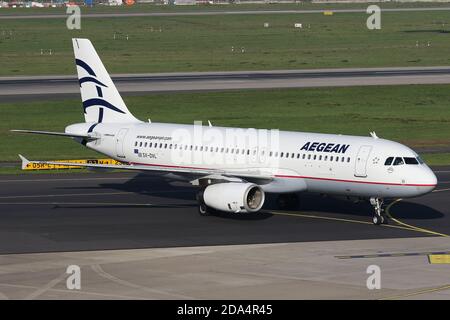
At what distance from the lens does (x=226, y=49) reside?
162000 mm

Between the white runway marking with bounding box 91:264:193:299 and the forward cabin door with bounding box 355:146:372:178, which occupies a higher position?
the forward cabin door with bounding box 355:146:372:178

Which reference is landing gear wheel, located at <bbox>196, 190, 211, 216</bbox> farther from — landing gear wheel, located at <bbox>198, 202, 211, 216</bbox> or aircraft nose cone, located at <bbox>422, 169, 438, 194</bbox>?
aircraft nose cone, located at <bbox>422, 169, 438, 194</bbox>

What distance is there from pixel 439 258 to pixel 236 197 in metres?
12.2

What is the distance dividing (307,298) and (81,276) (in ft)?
32.5

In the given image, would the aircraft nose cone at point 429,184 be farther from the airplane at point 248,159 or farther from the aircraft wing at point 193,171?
the aircraft wing at point 193,171

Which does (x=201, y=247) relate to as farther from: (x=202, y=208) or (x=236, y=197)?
(x=202, y=208)

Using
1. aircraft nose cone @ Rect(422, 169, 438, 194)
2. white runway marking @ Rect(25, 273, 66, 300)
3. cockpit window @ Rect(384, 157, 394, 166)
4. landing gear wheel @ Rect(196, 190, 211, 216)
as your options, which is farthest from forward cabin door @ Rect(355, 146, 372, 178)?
white runway marking @ Rect(25, 273, 66, 300)

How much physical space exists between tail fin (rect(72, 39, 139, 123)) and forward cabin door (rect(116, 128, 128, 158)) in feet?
5.44

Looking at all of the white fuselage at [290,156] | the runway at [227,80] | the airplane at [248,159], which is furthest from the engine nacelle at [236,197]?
the runway at [227,80]

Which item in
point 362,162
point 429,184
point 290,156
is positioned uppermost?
point 290,156

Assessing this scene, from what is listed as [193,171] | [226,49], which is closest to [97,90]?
[193,171]

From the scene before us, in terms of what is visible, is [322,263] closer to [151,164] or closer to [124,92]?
[151,164]

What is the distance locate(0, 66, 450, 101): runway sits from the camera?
11331 cm

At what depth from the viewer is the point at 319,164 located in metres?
54.9
